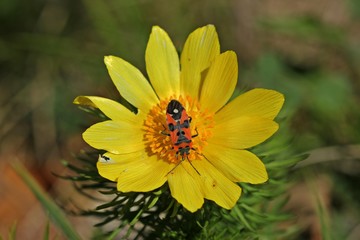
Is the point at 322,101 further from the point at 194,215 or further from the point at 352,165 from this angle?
the point at 194,215

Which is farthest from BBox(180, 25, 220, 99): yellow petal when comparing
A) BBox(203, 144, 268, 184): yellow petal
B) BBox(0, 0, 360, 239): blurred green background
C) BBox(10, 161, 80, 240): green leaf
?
BBox(0, 0, 360, 239): blurred green background

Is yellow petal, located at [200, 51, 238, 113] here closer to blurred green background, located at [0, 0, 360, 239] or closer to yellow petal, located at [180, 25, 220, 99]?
yellow petal, located at [180, 25, 220, 99]

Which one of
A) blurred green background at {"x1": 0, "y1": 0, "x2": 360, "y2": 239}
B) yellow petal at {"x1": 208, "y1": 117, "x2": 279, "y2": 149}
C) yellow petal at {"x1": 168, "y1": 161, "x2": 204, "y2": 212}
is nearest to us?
yellow petal at {"x1": 168, "y1": 161, "x2": 204, "y2": 212}

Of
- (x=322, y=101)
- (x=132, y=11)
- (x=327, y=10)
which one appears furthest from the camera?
(x=327, y=10)

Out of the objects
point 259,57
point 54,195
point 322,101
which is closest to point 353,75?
point 322,101

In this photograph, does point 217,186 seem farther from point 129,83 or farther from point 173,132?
point 129,83

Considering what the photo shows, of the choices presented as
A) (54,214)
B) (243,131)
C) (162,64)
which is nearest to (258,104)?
(243,131)
